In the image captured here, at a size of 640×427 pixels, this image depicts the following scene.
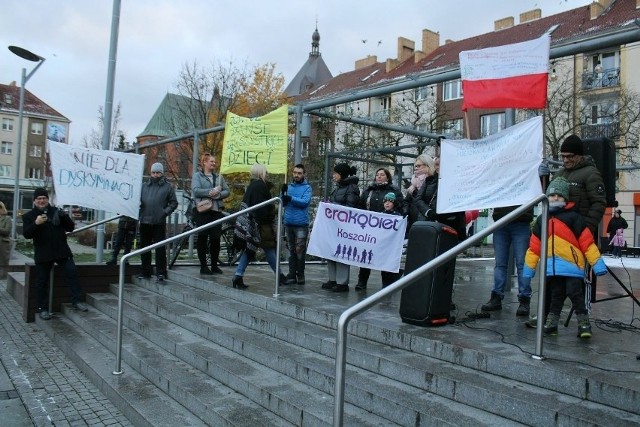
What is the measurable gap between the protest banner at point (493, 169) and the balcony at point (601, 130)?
2249 centimetres

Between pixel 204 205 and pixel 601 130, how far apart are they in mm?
22892

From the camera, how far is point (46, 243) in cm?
802

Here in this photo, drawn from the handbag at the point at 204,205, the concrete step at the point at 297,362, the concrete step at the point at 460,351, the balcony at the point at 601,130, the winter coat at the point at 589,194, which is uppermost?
the balcony at the point at 601,130

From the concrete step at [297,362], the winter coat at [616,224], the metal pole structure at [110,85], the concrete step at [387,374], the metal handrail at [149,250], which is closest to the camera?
the concrete step at [387,374]

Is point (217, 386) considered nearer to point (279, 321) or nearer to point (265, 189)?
point (279, 321)

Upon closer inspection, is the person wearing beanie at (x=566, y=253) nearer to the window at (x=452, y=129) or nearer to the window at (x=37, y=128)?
the window at (x=452, y=129)

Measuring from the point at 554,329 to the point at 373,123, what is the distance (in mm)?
6461

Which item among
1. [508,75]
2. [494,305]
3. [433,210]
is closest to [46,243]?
[433,210]

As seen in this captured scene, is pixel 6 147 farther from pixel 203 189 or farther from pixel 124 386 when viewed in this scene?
pixel 124 386

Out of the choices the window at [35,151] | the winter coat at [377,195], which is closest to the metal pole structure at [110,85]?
the winter coat at [377,195]

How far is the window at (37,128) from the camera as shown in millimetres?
71938

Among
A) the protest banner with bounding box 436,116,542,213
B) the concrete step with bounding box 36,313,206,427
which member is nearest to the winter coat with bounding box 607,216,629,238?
the protest banner with bounding box 436,116,542,213

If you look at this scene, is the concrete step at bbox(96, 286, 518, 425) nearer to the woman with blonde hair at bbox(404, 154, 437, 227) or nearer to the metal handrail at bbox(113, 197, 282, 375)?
the metal handrail at bbox(113, 197, 282, 375)

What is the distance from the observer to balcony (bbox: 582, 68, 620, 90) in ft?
102
